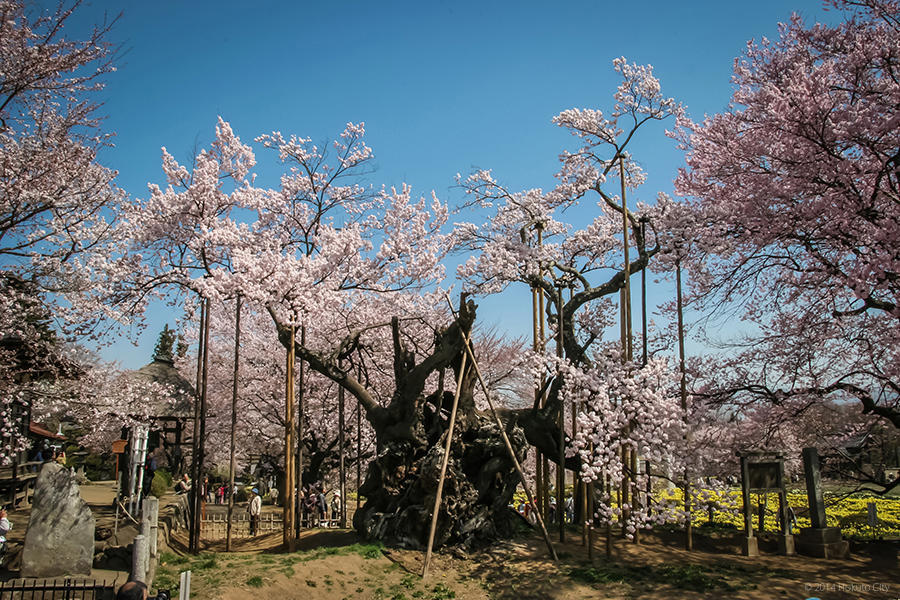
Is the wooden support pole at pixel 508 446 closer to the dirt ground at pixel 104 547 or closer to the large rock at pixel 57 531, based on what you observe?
the dirt ground at pixel 104 547

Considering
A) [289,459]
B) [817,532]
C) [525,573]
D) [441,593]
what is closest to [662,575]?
[525,573]

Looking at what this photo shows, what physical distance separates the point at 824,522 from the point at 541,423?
235 inches

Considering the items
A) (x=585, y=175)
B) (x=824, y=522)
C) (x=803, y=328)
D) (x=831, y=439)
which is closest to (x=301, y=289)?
(x=585, y=175)

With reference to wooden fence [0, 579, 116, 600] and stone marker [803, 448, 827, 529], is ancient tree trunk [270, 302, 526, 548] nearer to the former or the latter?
wooden fence [0, 579, 116, 600]

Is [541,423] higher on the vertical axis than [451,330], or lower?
lower

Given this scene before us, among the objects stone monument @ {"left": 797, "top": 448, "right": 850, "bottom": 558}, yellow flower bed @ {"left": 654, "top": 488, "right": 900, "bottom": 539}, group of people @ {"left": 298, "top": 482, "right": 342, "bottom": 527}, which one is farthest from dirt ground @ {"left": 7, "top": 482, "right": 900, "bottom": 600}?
group of people @ {"left": 298, "top": 482, "right": 342, "bottom": 527}

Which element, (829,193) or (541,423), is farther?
(541,423)

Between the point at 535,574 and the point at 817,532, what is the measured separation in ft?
19.0

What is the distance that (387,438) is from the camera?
1355 centimetres

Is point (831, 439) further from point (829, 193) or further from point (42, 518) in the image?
point (42, 518)

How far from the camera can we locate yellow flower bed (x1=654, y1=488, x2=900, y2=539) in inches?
518

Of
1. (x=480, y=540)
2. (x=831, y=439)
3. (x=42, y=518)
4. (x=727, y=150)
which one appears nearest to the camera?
(x=42, y=518)

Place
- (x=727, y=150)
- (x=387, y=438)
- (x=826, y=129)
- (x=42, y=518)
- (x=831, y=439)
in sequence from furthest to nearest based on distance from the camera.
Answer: (x=831, y=439) → (x=387, y=438) → (x=727, y=150) → (x=42, y=518) → (x=826, y=129)

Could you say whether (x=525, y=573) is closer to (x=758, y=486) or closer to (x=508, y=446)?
(x=508, y=446)
